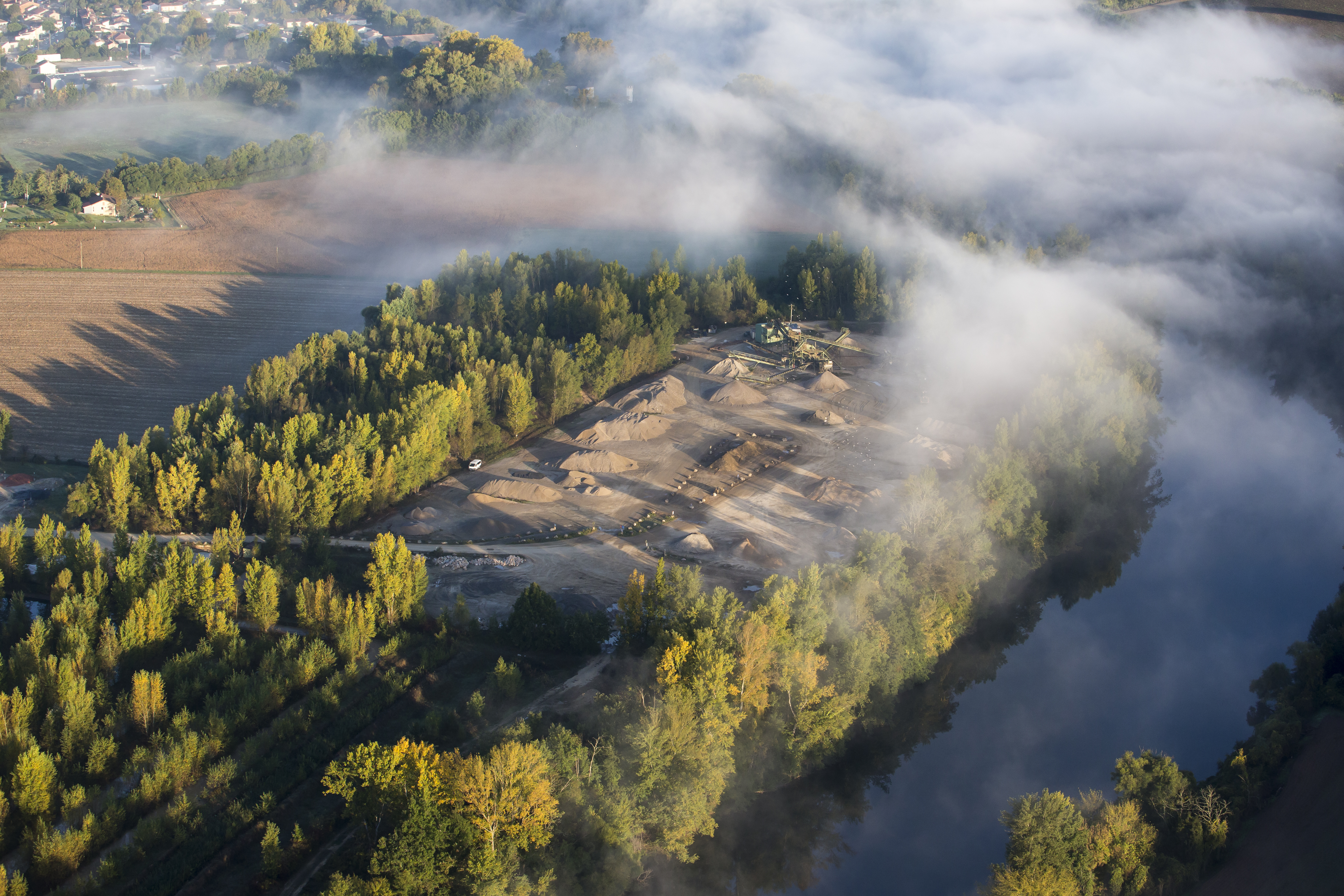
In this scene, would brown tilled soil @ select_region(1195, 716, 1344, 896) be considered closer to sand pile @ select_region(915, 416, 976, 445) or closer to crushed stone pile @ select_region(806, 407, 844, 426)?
sand pile @ select_region(915, 416, 976, 445)

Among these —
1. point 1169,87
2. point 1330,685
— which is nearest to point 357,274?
point 1330,685


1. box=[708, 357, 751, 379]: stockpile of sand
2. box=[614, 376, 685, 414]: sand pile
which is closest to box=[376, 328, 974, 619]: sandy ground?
box=[614, 376, 685, 414]: sand pile

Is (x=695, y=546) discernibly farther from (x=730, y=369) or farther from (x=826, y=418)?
(x=730, y=369)

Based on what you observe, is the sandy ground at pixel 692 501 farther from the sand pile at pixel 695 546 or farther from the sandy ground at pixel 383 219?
the sandy ground at pixel 383 219

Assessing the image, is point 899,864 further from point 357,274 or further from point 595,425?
point 357,274

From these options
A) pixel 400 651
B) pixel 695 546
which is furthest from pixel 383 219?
pixel 400 651

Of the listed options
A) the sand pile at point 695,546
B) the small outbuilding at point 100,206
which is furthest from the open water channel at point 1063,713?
the small outbuilding at point 100,206
